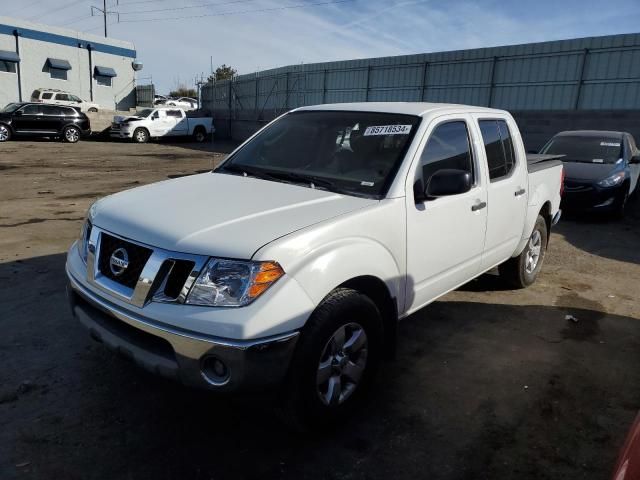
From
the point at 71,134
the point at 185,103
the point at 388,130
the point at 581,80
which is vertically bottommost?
the point at 71,134

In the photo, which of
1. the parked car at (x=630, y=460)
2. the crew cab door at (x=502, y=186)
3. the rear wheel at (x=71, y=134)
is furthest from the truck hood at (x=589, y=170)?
the rear wheel at (x=71, y=134)

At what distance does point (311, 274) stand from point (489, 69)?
18.5m

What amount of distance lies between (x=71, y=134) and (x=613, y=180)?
23.4 m

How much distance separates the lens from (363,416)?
3.03 m

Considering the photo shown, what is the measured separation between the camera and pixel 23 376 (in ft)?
10.8

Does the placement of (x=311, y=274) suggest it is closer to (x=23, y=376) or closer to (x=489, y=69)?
(x=23, y=376)

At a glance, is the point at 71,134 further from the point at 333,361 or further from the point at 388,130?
the point at 333,361

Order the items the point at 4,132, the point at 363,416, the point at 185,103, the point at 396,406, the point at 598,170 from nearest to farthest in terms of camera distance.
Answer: the point at 363,416 < the point at 396,406 < the point at 598,170 < the point at 4,132 < the point at 185,103

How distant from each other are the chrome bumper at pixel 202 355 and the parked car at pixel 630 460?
4.48 ft

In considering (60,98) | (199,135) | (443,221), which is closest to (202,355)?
(443,221)

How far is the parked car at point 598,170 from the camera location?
8906 millimetres

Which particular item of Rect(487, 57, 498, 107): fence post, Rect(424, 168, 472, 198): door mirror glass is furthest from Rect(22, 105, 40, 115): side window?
Rect(424, 168, 472, 198): door mirror glass

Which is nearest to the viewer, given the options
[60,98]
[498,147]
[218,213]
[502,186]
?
[218,213]

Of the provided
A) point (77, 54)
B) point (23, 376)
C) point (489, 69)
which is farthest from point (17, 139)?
point (23, 376)
